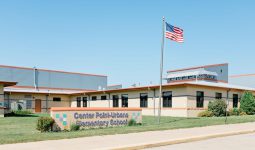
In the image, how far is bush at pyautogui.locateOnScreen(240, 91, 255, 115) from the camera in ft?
111

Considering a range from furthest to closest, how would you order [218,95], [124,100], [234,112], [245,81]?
[245,81], [124,100], [218,95], [234,112]

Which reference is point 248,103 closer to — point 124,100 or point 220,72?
point 124,100

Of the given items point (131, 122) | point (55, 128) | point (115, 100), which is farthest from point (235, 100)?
point (55, 128)

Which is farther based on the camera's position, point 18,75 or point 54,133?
point 18,75

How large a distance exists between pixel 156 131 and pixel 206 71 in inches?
1206

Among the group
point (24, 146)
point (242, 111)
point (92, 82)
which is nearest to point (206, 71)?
point (242, 111)

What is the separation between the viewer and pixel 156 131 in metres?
15.7

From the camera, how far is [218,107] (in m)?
30.6

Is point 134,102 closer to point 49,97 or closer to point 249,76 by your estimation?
point 49,97

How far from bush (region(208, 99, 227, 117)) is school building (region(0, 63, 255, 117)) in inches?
38.3

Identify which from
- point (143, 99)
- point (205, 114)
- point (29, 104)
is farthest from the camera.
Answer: point (29, 104)

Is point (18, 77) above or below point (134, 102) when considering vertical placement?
above

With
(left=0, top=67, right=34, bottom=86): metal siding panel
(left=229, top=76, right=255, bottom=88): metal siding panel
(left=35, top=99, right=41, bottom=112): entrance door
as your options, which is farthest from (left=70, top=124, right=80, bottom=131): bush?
(left=229, top=76, right=255, bottom=88): metal siding panel

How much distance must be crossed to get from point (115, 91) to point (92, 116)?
70.5ft
